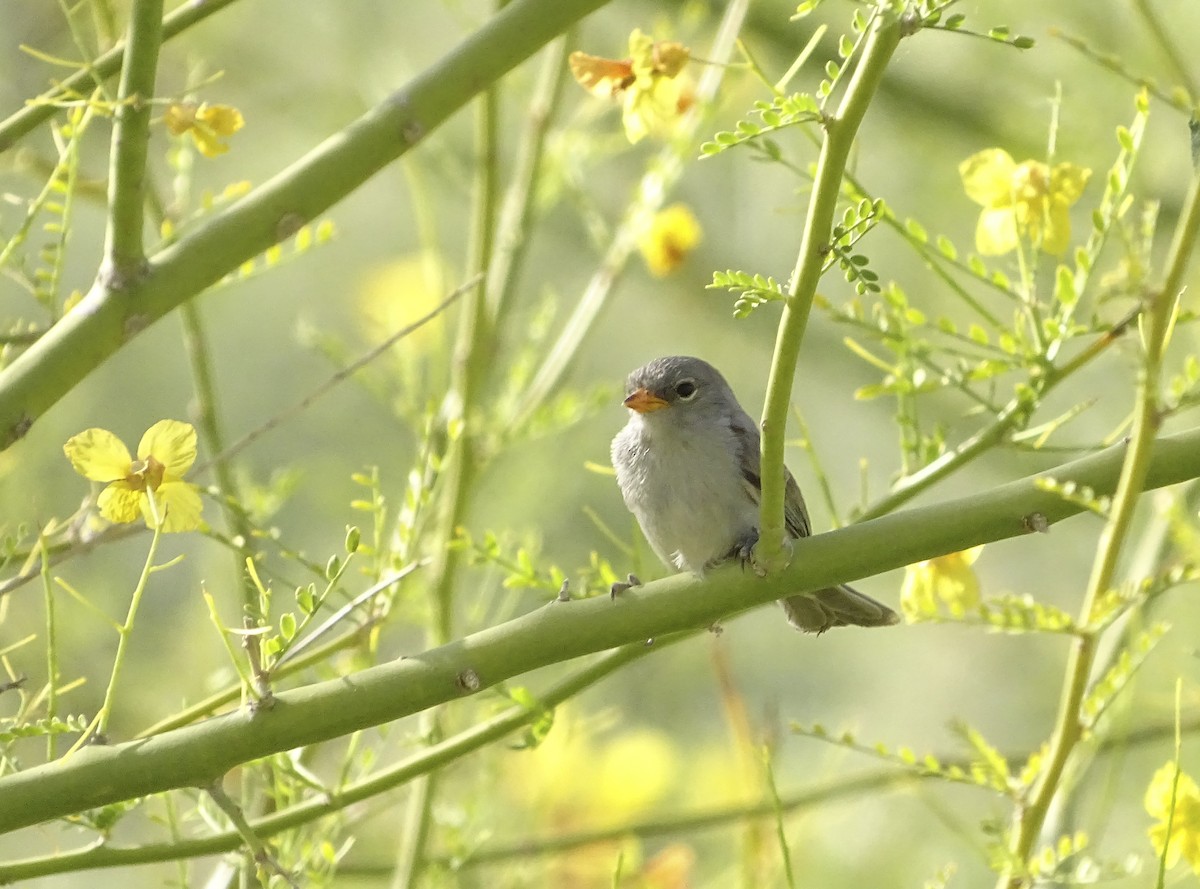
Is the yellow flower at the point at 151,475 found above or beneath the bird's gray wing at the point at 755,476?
beneath

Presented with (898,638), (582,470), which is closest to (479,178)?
(582,470)

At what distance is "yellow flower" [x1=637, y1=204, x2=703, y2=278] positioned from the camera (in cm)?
392

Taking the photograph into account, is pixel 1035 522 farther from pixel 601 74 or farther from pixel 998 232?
pixel 601 74

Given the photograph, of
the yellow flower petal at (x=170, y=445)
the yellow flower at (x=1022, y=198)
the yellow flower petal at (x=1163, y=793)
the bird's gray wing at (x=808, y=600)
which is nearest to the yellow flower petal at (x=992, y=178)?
the yellow flower at (x=1022, y=198)

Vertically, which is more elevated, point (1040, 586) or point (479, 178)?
point (1040, 586)

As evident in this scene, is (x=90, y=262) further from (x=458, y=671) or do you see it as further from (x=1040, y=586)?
(x=458, y=671)

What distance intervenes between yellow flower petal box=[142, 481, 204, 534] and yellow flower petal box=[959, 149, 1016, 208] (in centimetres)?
160

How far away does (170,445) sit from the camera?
2.37 metres

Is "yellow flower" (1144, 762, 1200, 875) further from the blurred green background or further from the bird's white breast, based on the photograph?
the bird's white breast

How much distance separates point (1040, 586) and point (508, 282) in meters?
5.46

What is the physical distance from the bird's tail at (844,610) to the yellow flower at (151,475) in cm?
148

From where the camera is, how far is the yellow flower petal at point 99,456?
2.30 meters

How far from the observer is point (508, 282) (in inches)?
159

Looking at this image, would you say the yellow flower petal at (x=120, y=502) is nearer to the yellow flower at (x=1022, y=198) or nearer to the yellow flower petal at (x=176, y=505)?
the yellow flower petal at (x=176, y=505)
